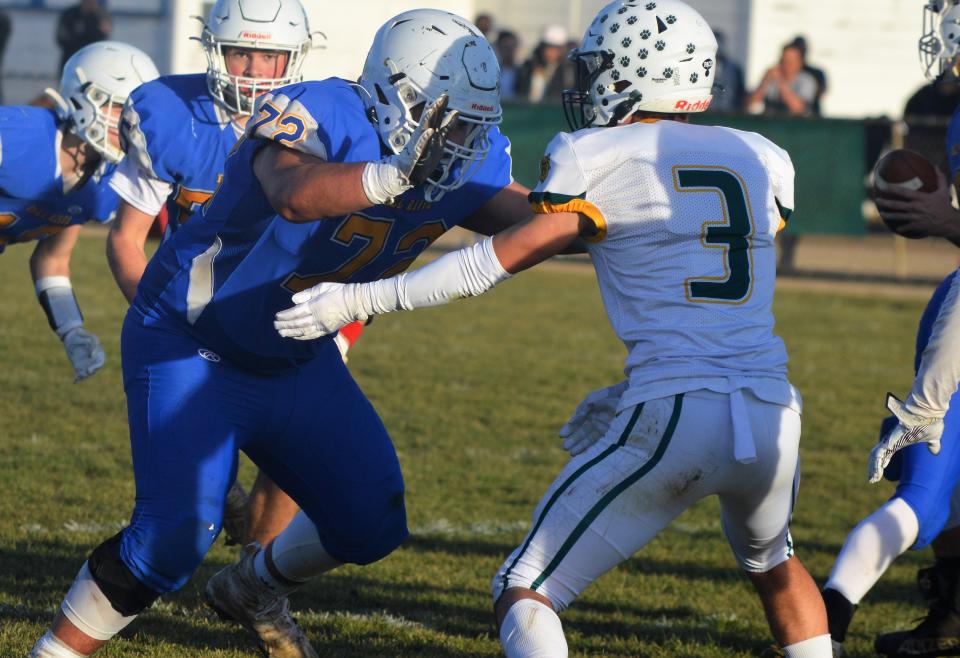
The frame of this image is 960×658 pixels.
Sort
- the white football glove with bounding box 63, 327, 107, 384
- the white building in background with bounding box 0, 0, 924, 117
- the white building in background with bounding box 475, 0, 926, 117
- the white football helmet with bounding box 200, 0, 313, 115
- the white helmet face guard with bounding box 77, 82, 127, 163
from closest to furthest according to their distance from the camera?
the white football helmet with bounding box 200, 0, 313, 115 < the white helmet face guard with bounding box 77, 82, 127, 163 < the white football glove with bounding box 63, 327, 107, 384 < the white building in background with bounding box 0, 0, 924, 117 < the white building in background with bounding box 475, 0, 926, 117

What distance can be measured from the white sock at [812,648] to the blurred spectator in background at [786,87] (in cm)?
1053

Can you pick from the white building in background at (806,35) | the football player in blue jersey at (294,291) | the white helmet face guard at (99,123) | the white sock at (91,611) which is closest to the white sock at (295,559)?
the football player in blue jersey at (294,291)

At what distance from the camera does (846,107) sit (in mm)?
18969

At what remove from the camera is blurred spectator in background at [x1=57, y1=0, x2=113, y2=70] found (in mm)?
15422

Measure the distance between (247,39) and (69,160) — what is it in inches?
29.5

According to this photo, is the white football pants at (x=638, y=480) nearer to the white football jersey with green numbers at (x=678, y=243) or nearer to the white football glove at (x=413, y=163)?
the white football jersey with green numbers at (x=678, y=243)

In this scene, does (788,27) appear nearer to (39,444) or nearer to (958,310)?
(39,444)

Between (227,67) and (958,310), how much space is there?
244 centimetres

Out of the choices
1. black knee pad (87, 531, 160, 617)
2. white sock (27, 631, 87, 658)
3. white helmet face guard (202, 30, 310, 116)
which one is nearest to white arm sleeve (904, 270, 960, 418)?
black knee pad (87, 531, 160, 617)

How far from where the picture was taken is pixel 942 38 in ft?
14.0

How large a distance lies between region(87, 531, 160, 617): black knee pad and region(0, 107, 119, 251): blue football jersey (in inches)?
74.6

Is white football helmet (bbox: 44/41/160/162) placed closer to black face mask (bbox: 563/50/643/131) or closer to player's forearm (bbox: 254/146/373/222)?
player's forearm (bbox: 254/146/373/222)

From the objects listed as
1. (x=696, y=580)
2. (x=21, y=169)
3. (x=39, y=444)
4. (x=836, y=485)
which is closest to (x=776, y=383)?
(x=696, y=580)

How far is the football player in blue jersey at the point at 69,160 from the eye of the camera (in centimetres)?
479
